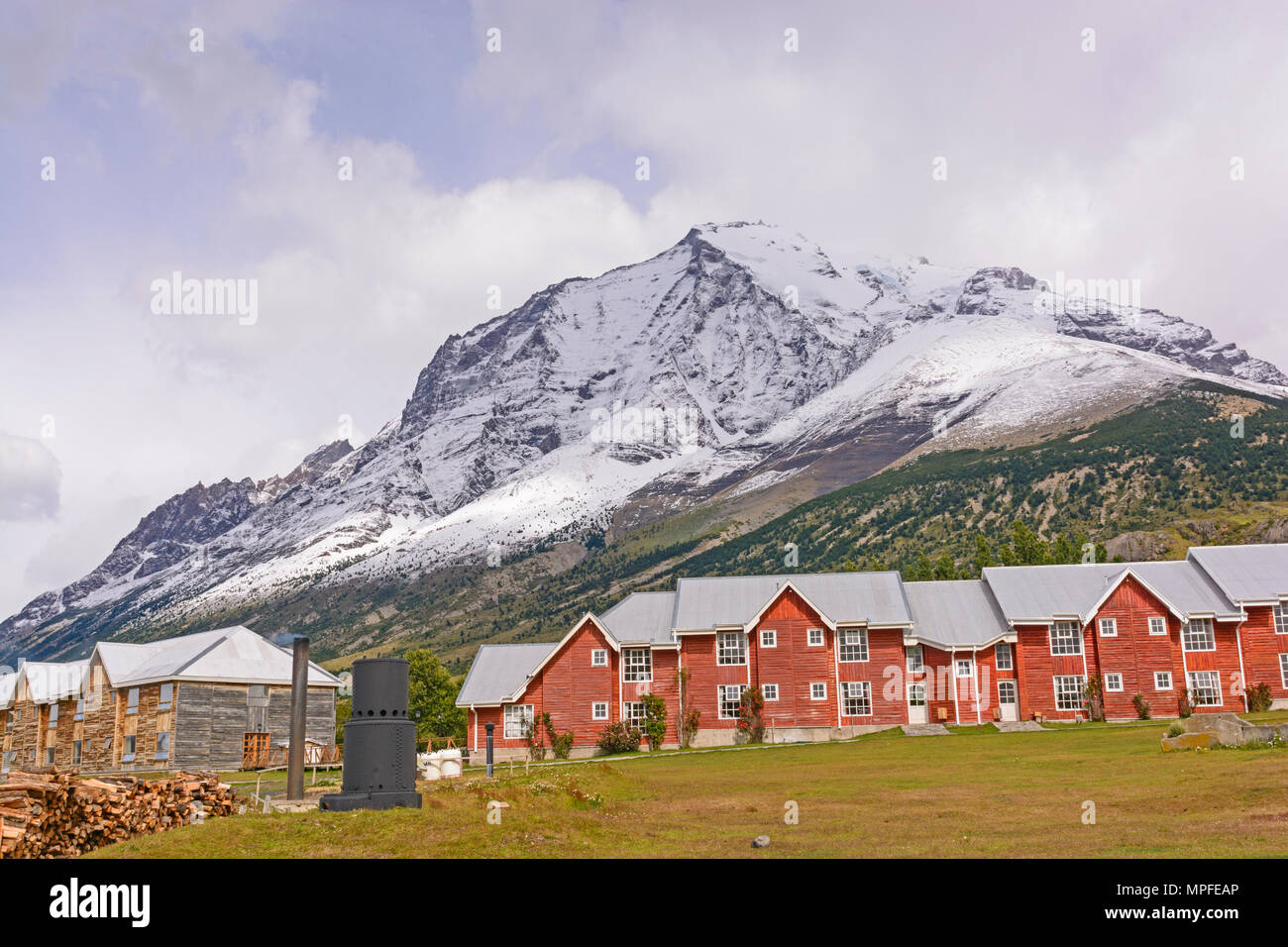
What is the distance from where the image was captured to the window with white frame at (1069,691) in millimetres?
74312

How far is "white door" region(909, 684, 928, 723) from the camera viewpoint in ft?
247

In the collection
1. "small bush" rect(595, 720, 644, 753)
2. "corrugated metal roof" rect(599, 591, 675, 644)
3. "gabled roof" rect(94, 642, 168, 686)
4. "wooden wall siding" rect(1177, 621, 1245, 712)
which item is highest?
"corrugated metal roof" rect(599, 591, 675, 644)

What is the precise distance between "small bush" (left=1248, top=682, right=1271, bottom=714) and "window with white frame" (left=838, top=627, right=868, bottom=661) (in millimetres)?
25795

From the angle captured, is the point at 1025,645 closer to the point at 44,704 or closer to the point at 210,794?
the point at 210,794

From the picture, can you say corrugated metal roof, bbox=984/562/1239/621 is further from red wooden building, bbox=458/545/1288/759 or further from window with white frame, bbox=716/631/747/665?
window with white frame, bbox=716/631/747/665

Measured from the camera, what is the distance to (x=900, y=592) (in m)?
78.6

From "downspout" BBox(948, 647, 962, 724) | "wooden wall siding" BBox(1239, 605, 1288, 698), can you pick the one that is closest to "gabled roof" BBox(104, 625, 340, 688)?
"downspout" BBox(948, 647, 962, 724)

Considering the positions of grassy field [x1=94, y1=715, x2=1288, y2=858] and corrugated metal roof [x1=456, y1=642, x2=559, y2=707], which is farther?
corrugated metal roof [x1=456, y1=642, x2=559, y2=707]

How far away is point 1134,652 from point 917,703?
15.6 m

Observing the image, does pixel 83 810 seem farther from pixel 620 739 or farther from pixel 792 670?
pixel 792 670

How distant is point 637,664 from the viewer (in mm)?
77312

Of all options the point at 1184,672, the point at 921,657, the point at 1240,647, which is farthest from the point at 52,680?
the point at 1240,647
